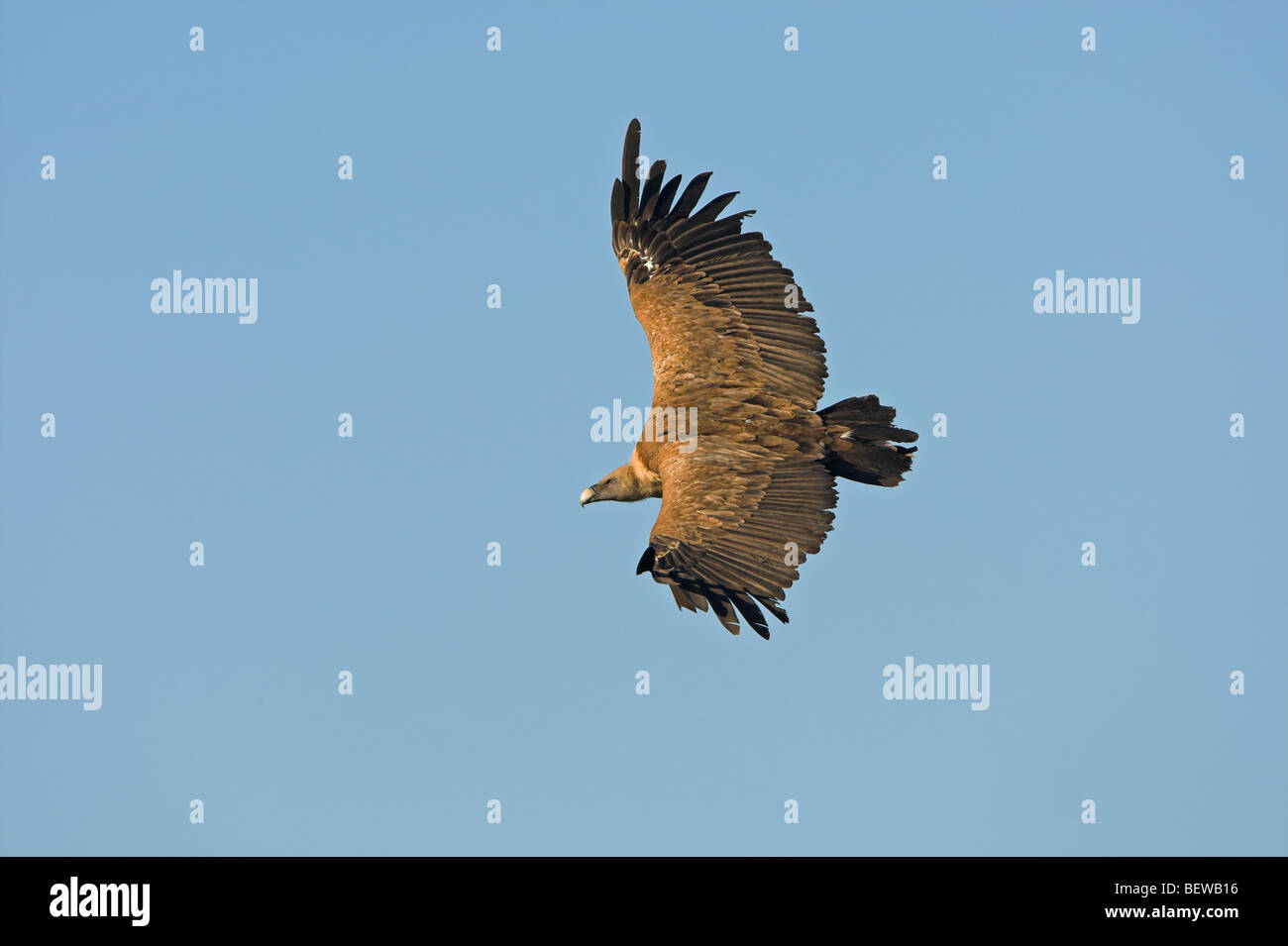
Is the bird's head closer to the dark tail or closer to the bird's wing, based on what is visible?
the bird's wing

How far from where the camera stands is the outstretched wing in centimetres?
1286

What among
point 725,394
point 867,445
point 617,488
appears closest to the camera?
point 867,445

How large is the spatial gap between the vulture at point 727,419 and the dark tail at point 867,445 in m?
0.01

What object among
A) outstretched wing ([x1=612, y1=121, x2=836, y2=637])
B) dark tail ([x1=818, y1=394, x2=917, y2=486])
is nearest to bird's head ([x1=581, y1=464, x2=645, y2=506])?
outstretched wing ([x1=612, y1=121, x2=836, y2=637])

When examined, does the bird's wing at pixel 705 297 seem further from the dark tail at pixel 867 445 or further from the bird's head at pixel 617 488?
the bird's head at pixel 617 488

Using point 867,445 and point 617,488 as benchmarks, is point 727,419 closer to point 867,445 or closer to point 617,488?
point 867,445

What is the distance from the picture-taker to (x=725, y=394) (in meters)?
13.9

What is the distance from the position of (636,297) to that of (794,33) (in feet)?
11.0

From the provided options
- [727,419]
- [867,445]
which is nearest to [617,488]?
[727,419]

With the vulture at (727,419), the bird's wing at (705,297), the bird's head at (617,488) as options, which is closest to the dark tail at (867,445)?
the vulture at (727,419)

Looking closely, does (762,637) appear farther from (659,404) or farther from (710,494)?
(659,404)

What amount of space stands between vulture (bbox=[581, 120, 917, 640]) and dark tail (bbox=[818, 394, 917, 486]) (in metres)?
0.01

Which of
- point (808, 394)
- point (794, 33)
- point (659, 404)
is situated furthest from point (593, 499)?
point (794, 33)

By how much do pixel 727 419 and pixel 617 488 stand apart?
1.69 m
